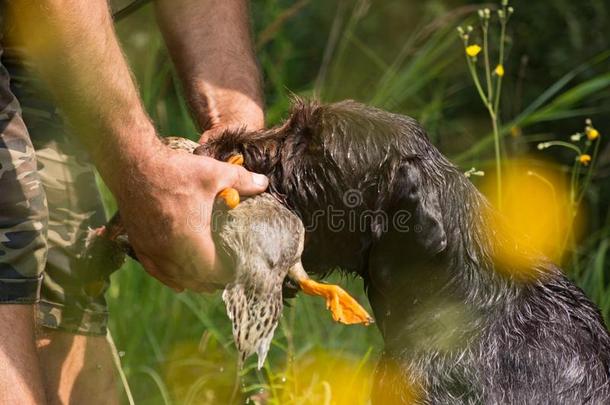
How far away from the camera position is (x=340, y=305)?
3.00 metres

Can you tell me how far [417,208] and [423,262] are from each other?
180 millimetres

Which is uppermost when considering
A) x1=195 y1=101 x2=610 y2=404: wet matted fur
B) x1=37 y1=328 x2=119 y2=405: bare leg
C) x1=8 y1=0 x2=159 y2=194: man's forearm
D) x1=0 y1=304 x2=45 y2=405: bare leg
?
x1=8 y1=0 x2=159 y2=194: man's forearm

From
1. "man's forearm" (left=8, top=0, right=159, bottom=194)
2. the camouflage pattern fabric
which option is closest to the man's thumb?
"man's forearm" (left=8, top=0, right=159, bottom=194)

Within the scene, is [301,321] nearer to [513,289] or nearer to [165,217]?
[513,289]

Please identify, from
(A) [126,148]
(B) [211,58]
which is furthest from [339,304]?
(B) [211,58]

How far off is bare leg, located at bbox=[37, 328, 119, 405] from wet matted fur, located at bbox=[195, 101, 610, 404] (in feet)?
2.91

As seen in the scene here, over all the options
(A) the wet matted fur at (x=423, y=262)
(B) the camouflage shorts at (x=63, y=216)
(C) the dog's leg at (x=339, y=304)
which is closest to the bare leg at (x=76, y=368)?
(B) the camouflage shorts at (x=63, y=216)

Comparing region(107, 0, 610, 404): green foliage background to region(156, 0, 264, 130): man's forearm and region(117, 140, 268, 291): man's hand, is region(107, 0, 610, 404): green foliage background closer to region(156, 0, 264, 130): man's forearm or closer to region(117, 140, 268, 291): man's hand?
region(156, 0, 264, 130): man's forearm

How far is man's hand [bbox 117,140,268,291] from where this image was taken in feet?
10.2

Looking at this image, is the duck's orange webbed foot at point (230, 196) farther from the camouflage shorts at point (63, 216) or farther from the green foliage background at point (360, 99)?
the green foliage background at point (360, 99)

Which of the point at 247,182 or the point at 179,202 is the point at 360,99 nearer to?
the point at 247,182

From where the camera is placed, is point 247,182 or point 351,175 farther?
point 351,175

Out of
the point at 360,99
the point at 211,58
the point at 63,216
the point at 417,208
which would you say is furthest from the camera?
the point at 360,99

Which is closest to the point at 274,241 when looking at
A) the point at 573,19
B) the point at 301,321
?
the point at 301,321
